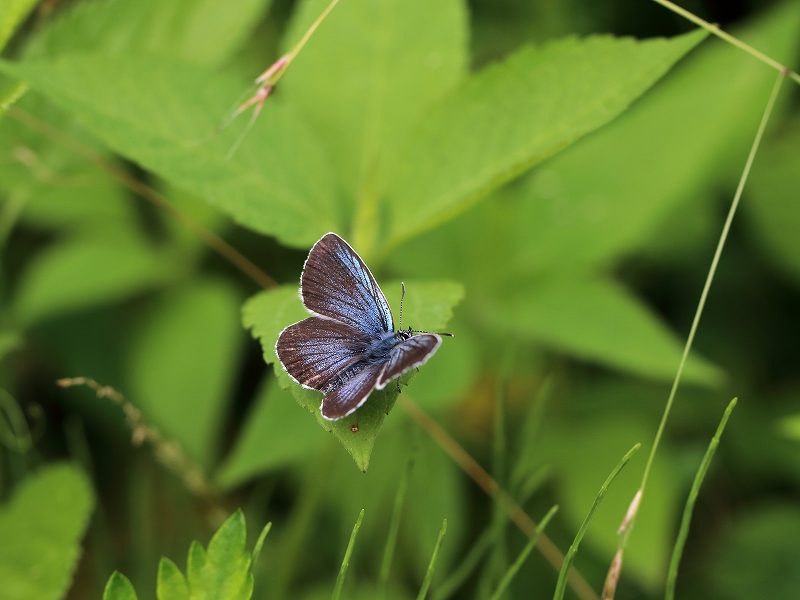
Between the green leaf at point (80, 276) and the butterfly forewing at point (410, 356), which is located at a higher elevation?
the butterfly forewing at point (410, 356)

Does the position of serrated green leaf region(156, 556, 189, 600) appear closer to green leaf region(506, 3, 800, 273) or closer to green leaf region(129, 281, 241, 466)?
green leaf region(129, 281, 241, 466)

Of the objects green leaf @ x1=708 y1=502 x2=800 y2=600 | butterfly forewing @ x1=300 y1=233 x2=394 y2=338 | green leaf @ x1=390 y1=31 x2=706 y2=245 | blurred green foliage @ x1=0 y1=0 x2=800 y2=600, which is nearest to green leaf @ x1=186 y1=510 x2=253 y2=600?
→ blurred green foliage @ x1=0 y1=0 x2=800 y2=600

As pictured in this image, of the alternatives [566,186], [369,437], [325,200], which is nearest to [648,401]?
[566,186]

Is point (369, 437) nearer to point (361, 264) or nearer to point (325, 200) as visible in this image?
point (361, 264)

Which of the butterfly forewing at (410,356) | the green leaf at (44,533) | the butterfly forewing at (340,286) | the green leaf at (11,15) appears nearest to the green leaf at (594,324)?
the butterfly forewing at (340,286)

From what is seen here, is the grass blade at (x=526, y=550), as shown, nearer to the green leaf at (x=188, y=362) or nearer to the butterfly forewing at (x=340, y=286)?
the butterfly forewing at (x=340, y=286)

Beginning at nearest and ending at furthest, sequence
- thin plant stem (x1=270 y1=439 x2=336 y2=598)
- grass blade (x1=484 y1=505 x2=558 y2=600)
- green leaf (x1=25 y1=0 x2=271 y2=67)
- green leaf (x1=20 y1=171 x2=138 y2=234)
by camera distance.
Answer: grass blade (x1=484 y1=505 x2=558 y2=600) → thin plant stem (x1=270 y1=439 x2=336 y2=598) → green leaf (x1=25 y1=0 x2=271 y2=67) → green leaf (x1=20 y1=171 x2=138 y2=234)
